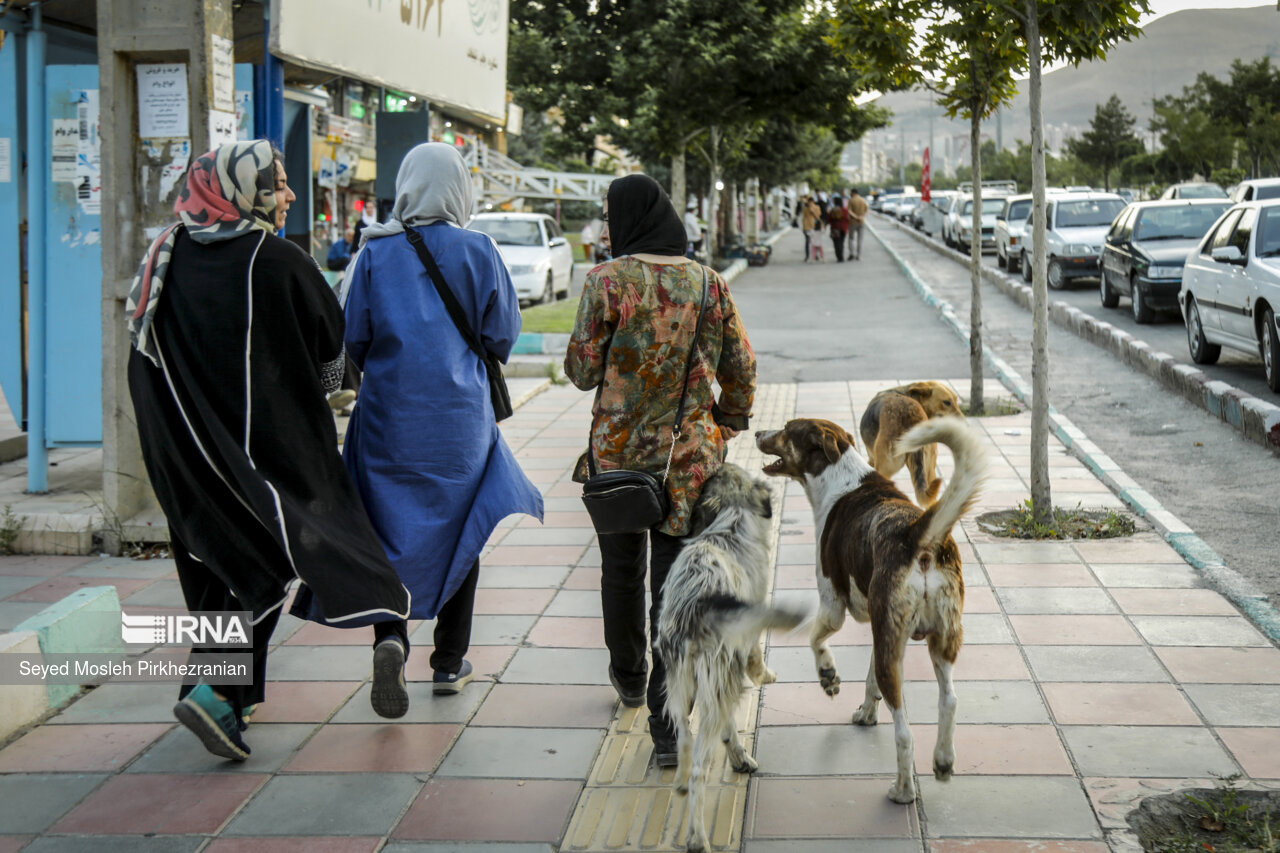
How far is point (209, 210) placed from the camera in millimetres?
3875

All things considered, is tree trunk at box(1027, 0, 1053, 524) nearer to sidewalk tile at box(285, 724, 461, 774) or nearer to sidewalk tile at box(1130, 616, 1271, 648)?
sidewalk tile at box(1130, 616, 1271, 648)

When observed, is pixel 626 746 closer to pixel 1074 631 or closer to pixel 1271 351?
pixel 1074 631

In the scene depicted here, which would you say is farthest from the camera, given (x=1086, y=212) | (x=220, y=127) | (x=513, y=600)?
(x=1086, y=212)

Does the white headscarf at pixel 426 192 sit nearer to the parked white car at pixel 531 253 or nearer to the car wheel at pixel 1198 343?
the car wheel at pixel 1198 343

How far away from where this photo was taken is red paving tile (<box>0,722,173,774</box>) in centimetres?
403

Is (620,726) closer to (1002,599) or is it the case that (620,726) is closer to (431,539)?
(431,539)

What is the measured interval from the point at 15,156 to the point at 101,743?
4959 millimetres

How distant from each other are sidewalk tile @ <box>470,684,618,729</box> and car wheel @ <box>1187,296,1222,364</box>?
1044 centimetres

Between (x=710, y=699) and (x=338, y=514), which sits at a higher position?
(x=338, y=514)

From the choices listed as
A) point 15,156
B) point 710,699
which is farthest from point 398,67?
point 710,699

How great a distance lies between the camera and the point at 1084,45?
23.0ft

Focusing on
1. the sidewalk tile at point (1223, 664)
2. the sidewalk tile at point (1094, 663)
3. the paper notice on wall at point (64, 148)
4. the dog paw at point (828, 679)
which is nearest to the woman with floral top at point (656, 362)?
the dog paw at point (828, 679)

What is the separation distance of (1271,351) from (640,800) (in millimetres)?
9385

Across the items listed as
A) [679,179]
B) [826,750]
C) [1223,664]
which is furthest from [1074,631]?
[679,179]
